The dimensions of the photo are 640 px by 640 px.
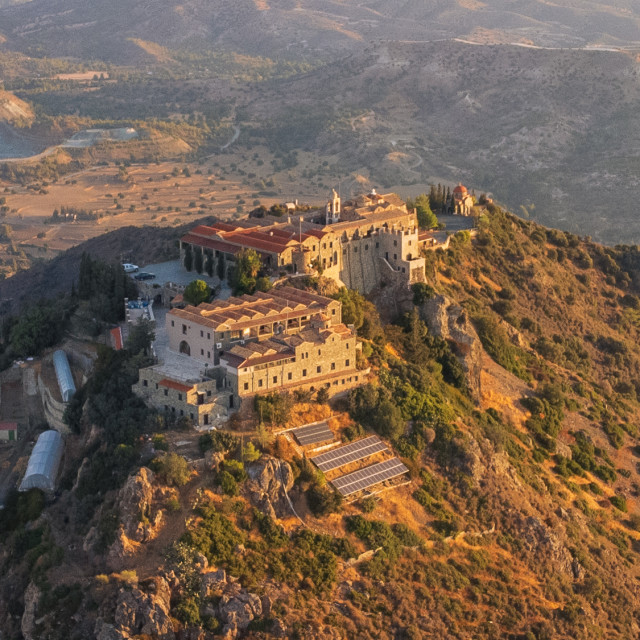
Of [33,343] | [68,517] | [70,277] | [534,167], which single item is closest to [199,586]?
[68,517]

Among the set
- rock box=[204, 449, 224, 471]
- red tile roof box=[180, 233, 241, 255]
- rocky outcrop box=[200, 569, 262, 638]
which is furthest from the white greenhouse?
rocky outcrop box=[200, 569, 262, 638]

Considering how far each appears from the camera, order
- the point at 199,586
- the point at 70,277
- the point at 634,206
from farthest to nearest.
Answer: the point at 634,206 → the point at 70,277 → the point at 199,586

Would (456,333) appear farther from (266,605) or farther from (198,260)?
(266,605)

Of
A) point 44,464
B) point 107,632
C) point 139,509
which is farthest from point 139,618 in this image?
point 44,464

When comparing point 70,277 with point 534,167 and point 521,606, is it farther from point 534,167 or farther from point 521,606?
point 534,167

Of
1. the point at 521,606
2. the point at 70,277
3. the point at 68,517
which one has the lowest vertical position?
the point at 70,277

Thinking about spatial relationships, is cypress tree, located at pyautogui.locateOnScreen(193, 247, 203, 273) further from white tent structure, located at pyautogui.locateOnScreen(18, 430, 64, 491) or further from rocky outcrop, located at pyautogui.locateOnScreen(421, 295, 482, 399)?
white tent structure, located at pyautogui.locateOnScreen(18, 430, 64, 491)

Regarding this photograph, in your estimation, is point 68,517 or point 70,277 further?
point 70,277
